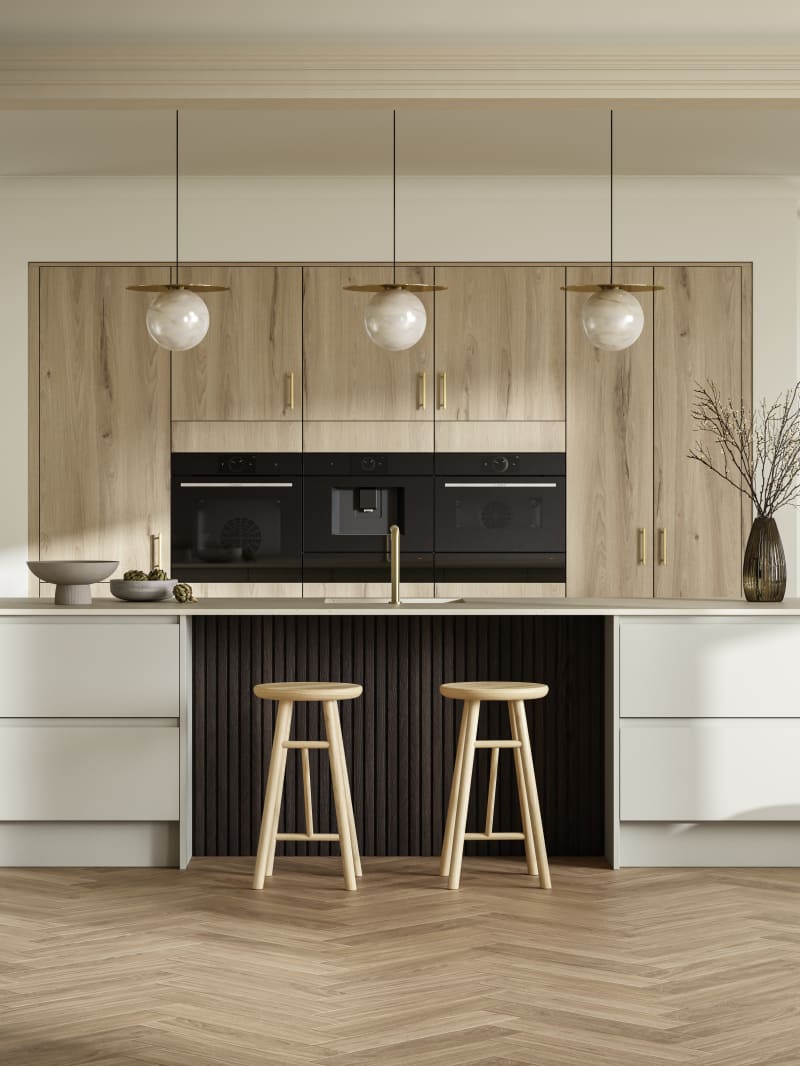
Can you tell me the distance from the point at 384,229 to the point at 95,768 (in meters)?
3.04

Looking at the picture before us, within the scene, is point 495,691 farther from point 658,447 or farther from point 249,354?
point 249,354

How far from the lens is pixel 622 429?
6.04m

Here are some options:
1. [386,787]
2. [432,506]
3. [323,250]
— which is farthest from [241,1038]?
[323,250]

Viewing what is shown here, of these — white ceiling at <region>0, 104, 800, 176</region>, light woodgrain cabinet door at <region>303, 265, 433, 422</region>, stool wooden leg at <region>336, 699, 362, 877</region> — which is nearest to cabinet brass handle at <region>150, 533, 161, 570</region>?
light woodgrain cabinet door at <region>303, 265, 433, 422</region>

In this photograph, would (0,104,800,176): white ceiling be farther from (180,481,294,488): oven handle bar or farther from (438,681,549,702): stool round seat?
(438,681,549,702): stool round seat

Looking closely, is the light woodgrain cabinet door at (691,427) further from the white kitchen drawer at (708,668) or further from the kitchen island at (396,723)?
the white kitchen drawer at (708,668)

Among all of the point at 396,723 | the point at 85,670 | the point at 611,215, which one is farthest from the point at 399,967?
the point at 611,215

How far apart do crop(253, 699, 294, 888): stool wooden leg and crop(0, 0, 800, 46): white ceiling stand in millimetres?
2169

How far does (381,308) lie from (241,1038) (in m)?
2.33

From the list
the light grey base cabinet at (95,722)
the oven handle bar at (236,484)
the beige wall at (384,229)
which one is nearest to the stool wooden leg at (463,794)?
the light grey base cabinet at (95,722)

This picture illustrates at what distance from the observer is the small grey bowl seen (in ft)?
14.3

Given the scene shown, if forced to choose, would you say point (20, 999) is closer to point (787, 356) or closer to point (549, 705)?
point (549, 705)

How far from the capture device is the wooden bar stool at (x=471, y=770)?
3.86 metres

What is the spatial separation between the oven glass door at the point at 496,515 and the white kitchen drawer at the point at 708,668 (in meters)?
1.95
